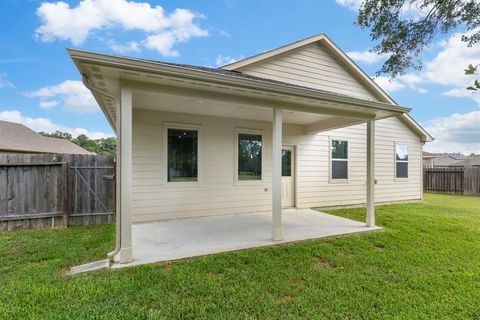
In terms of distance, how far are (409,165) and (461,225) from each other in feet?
15.0

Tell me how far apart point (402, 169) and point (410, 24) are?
659 centimetres

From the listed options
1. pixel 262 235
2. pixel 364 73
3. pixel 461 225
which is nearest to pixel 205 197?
pixel 262 235

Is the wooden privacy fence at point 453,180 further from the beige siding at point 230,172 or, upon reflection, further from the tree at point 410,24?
the tree at point 410,24

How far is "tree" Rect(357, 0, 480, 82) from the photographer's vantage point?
14.5ft

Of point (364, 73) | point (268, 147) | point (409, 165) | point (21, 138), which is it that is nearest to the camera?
point (268, 147)

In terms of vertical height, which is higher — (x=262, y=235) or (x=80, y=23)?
(x=80, y=23)

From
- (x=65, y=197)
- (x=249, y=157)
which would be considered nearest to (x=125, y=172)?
(x=65, y=197)

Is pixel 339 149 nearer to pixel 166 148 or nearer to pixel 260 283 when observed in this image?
pixel 166 148

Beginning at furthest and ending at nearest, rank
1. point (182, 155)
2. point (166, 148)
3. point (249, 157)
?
point (249, 157) → point (182, 155) → point (166, 148)

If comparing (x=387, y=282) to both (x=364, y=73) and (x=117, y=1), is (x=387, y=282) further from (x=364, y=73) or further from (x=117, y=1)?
(x=117, y=1)

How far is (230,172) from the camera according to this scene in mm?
6984

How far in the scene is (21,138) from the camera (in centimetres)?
1588

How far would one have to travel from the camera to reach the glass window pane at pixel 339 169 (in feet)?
27.9

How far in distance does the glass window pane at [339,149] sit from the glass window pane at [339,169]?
0.22 meters
